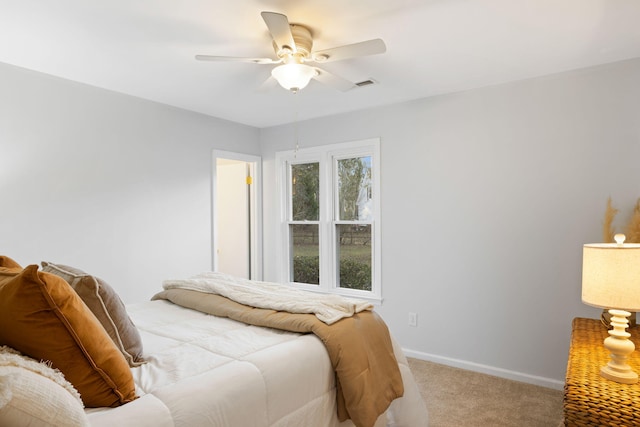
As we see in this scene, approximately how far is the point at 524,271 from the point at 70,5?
361 cm

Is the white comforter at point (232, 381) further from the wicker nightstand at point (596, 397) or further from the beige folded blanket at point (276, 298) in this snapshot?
the wicker nightstand at point (596, 397)

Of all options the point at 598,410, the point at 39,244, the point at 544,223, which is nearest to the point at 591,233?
the point at 544,223

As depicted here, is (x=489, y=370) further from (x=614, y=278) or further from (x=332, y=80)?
(x=332, y=80)

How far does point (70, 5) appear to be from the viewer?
2.09m

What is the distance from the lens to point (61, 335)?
1213 millimetres

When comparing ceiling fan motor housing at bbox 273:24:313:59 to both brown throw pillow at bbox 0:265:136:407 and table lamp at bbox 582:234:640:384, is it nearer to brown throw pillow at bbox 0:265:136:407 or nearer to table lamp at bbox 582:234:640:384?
brown throw pillow at bbox 0:265:136:407

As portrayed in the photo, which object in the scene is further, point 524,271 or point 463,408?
point 524,271

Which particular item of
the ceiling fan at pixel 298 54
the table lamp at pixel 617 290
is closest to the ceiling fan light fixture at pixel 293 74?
the ceiling fan at pixel 298 54

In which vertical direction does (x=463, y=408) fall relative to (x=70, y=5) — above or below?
below

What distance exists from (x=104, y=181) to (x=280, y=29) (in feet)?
7.57

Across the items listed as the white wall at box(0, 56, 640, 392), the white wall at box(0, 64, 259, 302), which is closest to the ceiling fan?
the white wall at box(0, 56, 640, 392)

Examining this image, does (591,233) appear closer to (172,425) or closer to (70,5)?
(172,425)

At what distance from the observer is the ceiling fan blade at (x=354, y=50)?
204 centimetres

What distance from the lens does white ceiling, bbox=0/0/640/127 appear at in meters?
2.11
